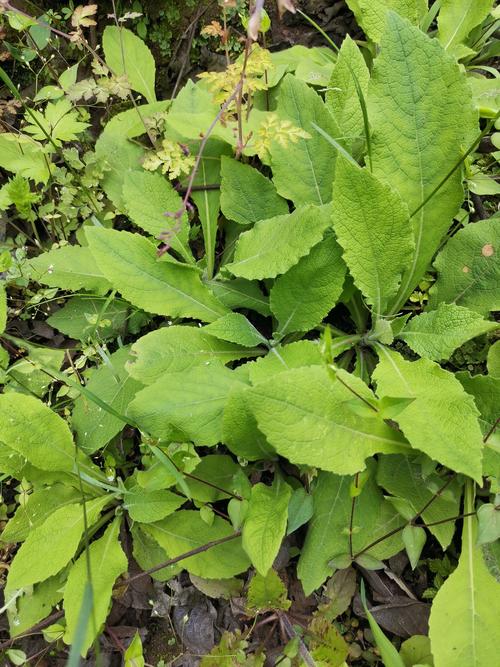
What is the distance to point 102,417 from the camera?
5.86 ft

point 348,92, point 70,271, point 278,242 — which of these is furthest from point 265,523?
point 348,92

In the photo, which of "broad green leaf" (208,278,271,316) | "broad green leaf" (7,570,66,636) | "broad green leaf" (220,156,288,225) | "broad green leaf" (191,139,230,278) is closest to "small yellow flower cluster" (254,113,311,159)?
"broad green leaf" (220,156,288,225)

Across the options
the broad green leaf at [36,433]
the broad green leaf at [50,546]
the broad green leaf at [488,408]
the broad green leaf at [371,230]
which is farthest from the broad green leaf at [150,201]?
the broad green leaf at [488,408]

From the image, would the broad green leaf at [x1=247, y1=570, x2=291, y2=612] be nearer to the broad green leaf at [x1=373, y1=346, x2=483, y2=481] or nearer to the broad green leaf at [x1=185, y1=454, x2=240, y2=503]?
the broad green leaf at [x1=185, y1=454, x2=240, y2=503]

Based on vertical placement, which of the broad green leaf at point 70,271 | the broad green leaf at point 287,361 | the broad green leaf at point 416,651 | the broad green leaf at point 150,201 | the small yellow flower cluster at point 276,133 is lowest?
the broad green leaf at point 416,651

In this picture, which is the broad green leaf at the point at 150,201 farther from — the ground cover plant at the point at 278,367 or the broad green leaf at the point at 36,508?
the broad green leaf at the point at 36,508

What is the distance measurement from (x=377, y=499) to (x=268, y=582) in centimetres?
41

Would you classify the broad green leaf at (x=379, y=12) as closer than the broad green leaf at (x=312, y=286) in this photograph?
No

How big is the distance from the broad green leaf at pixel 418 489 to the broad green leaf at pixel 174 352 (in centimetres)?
59

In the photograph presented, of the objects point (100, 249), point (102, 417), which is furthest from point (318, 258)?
point (102, 417)

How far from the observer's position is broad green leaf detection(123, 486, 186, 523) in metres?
1.68

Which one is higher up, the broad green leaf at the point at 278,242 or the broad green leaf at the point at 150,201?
the broad green leaf at the point at 278,242

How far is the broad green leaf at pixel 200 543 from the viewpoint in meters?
1.66

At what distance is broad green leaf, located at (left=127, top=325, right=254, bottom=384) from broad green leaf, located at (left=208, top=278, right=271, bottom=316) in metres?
0.16
